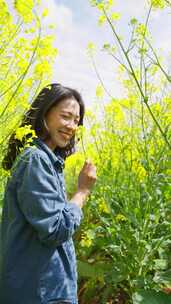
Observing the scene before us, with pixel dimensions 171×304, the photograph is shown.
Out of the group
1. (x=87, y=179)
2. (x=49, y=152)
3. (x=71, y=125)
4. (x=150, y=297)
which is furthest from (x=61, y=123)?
(x=150, y=297)

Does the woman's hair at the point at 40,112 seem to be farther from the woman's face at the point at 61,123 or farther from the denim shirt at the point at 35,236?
the denim shirt at the point at 35,236

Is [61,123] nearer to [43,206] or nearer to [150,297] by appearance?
[43,206]

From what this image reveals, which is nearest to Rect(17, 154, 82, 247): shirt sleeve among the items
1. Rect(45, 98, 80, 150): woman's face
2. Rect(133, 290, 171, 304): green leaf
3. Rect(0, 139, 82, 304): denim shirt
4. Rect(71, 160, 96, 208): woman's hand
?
Rect(0, 139, 82, 304): denim shirt

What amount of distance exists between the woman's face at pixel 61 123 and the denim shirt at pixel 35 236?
0.76 feet

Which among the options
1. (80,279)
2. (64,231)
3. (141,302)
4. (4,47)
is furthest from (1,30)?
(80,279)

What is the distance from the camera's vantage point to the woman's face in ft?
7.06

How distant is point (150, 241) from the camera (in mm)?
2984

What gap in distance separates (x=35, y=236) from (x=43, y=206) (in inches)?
5.8

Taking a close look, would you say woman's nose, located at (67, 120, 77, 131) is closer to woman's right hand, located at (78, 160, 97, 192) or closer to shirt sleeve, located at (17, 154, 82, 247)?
woman's right hand, located at (78, 160, 97, 192)

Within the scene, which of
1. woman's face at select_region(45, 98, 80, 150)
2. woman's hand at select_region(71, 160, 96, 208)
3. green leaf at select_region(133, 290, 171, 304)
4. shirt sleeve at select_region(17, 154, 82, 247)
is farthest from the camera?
green leaf at select_region(133, 290, 171, 304)

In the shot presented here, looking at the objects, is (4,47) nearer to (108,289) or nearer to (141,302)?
(141,302)

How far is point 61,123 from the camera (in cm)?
214

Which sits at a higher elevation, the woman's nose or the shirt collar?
the woman's nose

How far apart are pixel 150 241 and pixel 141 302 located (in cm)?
66
